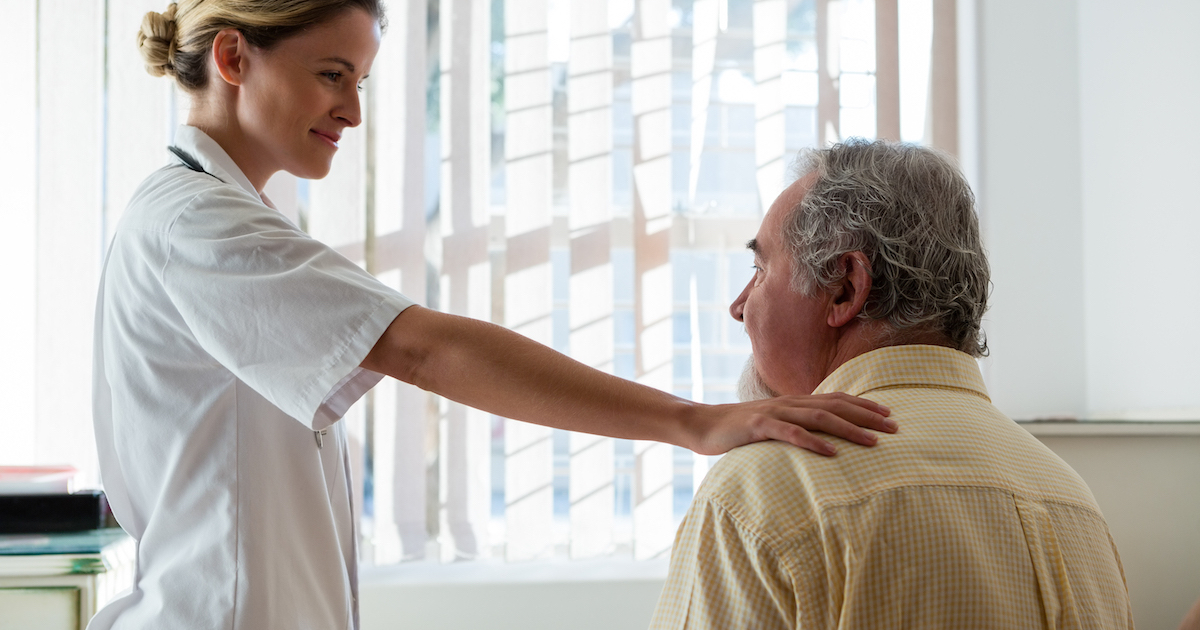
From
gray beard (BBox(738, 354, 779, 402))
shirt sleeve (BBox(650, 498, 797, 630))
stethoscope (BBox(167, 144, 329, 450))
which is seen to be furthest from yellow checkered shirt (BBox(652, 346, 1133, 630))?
stethoscope (BBox(167, 144, 329, 450))

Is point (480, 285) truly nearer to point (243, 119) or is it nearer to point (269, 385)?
point (243, 119)

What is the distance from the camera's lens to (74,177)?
2324 mm

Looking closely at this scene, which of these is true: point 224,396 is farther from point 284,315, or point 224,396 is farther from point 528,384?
point 528,384

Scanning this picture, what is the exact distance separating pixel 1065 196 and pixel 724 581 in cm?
232

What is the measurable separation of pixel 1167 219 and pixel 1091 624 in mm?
2120

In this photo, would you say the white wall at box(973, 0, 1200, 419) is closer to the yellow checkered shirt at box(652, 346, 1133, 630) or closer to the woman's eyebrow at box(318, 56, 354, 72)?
the yellow checkered shirt at box(652, 346, 1133, 630)

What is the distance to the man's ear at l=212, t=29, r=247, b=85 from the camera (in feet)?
3.61

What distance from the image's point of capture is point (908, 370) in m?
0.95

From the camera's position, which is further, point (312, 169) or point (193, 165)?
point (312, 169)

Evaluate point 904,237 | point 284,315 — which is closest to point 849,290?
point 904,237

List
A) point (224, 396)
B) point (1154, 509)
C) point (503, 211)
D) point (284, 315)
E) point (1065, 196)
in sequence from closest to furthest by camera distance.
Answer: point (284, 315), point (224, 396), point (1154, 509), point (503, 211), point (1065, 196)

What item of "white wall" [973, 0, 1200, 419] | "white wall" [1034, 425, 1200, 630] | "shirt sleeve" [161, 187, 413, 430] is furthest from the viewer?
"white wall" [973, 0, 1200, 419]

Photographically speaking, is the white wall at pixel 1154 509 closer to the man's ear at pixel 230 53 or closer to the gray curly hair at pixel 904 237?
the gray curly hair at pixel 904 237

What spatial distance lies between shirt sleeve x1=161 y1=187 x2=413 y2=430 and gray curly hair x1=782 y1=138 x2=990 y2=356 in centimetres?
50
